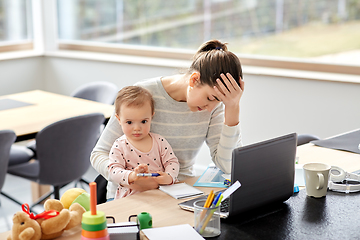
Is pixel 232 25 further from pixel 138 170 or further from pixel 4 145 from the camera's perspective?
pixel 138 170

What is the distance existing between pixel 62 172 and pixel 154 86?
1153 mm

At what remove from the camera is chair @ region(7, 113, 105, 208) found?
256cm

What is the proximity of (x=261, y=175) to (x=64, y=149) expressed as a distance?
5.23 ft

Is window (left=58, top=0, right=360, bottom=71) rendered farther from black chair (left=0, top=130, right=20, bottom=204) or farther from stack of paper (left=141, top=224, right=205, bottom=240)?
stack of paper (left=141, top=224, right=205, bottom=240)

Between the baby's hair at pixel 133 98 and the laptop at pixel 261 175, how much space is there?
1.41ft

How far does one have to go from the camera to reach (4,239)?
121cm

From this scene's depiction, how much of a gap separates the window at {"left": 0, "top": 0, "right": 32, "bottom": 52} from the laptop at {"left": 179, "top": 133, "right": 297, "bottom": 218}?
361 centimetres

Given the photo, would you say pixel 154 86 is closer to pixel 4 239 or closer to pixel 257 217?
pixel 257 217

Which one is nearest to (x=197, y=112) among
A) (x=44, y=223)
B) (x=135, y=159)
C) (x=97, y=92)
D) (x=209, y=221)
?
(x=135, y=159)

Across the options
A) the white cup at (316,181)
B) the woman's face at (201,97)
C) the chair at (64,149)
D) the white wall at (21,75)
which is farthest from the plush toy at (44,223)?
the white wall at (21,75)

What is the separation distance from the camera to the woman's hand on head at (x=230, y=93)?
156 centimetres

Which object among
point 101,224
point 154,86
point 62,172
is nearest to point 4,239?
point 101,224

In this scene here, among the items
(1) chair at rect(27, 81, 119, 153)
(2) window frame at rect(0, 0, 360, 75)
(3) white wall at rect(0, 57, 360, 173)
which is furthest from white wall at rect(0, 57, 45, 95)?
(1) chair at rect(27, 81, 119, 153)

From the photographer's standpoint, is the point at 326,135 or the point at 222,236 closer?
the point at 222,236
